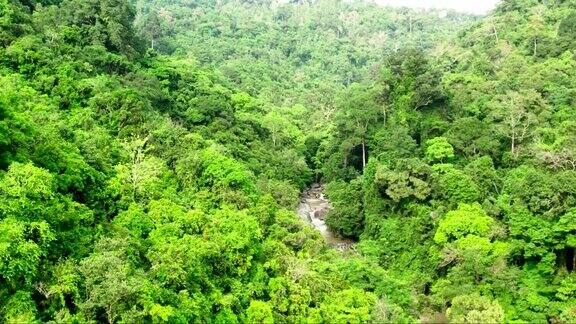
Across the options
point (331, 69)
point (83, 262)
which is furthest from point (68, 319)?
point (331, 69)

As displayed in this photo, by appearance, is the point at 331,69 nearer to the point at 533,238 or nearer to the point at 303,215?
the point at 303,215

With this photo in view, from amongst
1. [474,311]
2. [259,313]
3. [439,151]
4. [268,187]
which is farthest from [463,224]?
[259,313]

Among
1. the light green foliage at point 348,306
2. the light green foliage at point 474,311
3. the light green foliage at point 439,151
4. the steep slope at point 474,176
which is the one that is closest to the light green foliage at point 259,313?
the light green foliage at point 348,306

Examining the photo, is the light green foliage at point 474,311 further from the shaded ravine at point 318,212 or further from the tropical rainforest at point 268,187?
the shaded ravine at point 318,212

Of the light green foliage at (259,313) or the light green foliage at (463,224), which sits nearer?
the light green foliage at (259,313)

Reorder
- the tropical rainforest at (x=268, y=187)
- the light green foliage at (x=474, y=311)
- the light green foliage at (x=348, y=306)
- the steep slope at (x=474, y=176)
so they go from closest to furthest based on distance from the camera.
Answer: the light green foliage at (x=474, y=311), the tropical rainforest at (x=268, y=187), the light green foliage at (x=348, y=306), the steep slope at (x=474, y=176)

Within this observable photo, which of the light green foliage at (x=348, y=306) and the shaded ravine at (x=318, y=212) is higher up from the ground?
the light green foliage at (x=348, y=306)

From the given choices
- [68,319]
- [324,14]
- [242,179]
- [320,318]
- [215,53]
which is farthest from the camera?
[324,14]
